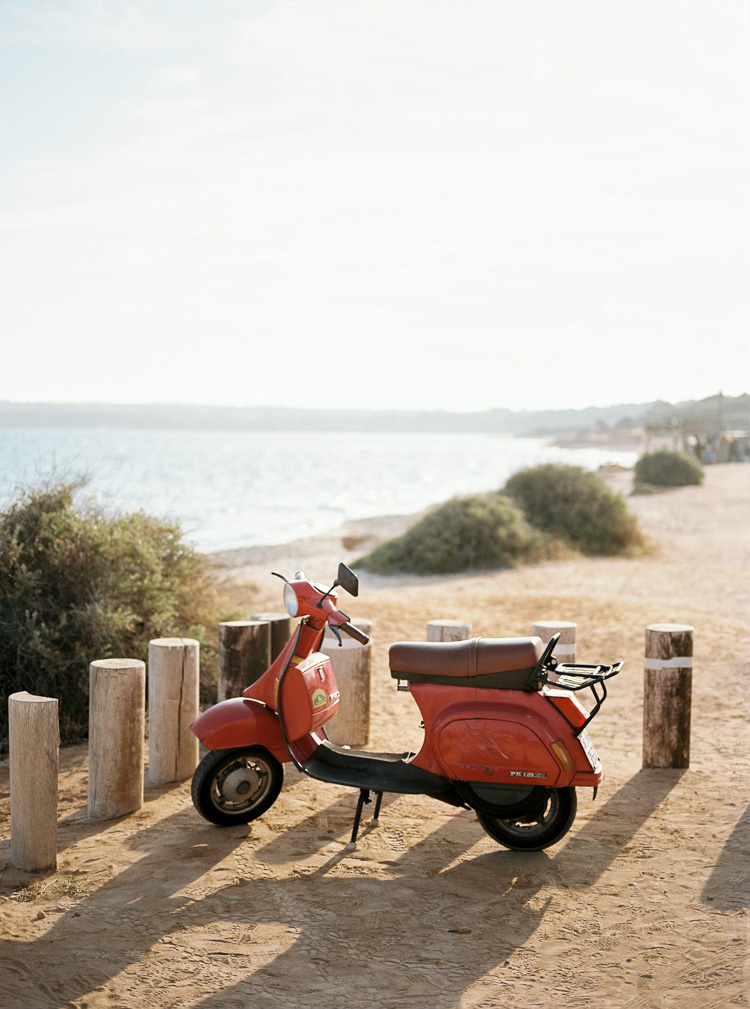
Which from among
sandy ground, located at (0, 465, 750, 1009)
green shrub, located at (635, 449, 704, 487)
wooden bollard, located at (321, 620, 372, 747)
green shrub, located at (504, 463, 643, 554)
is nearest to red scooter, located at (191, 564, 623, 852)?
sandy ground, located at (0, 465, 750, 1009)

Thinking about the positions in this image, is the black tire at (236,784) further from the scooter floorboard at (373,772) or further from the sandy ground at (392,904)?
the scooter floorboard at (373,772)

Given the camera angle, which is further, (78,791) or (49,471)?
(49,471)

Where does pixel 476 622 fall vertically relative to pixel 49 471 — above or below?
below

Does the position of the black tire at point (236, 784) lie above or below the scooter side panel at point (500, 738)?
below

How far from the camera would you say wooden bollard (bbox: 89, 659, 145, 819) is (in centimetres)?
481

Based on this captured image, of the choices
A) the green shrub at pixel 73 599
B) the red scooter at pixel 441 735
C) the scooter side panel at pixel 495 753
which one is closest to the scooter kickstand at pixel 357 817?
the red scooter at pixel 441 735

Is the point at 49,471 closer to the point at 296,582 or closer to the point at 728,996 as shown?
the point at 296,582

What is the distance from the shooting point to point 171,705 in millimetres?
5387

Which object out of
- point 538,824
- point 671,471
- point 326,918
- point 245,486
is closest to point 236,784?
point 326,918

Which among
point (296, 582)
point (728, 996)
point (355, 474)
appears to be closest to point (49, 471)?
point (296, 582)

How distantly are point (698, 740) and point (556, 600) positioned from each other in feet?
18.6

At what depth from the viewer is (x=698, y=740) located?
20.7 ft

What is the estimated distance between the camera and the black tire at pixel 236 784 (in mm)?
4594

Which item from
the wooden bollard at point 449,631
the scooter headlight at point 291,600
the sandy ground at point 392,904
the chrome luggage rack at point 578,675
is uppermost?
the scooter headlight at point 291,600
